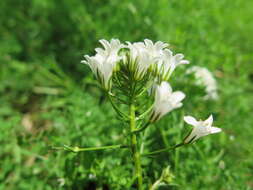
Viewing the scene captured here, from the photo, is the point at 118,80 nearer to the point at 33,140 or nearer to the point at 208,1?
the point at 33,140

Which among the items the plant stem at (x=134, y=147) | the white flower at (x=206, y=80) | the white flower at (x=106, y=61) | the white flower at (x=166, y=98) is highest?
the white flower at (x=206, y=80)

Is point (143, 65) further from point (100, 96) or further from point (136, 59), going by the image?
point (100, 96)

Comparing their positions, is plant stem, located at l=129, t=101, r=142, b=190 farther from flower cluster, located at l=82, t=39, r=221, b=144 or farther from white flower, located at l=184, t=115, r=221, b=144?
white flower, located at l=184, t=115, r=221, b=144

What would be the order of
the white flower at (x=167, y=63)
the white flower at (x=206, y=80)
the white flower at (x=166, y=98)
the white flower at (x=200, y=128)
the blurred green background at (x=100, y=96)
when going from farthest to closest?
the white flower at (x=206, y=80) → the blurred green background at (x=100, y=96) → the white flower at (x=167, y=63) → the white flower at (x=200, y=128) → the white flower at (x=166, y=98)

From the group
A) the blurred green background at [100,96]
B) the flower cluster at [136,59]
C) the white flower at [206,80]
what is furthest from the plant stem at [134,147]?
the white flower at [206,80]

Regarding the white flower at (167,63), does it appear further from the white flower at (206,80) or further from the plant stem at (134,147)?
the white flower at (206,80)

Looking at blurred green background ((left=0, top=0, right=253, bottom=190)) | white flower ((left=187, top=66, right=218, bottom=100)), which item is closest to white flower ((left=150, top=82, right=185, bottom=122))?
blurred green background ((left=0, top=0, right=253, bottom=190))

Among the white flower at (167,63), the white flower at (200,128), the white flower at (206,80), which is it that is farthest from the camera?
the white flower at (206,80)
